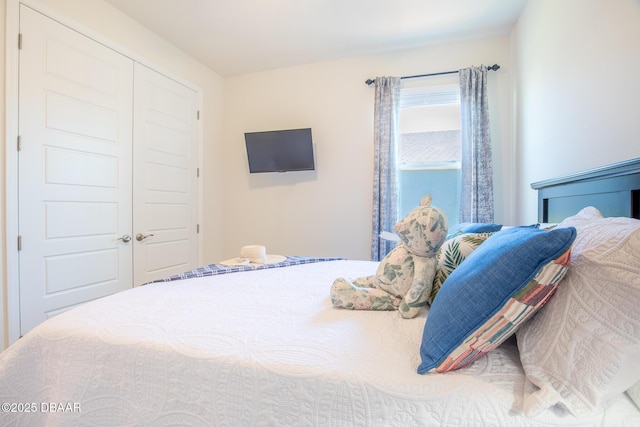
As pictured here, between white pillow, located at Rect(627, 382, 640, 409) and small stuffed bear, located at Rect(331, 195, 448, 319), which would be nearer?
white pillow, located at Rect(627, 382, 640, 409)

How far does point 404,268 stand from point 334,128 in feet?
8.25

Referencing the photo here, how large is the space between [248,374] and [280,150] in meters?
2.88

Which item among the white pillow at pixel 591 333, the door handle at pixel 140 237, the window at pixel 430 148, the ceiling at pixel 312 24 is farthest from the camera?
the window at pixel 430 148

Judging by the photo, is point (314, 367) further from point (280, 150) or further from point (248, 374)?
point (280, 150)

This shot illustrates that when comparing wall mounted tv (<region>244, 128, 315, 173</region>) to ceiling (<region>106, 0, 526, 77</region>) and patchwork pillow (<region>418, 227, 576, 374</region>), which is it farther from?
patchwork pillow (<region>418, 227, 576, 374</region>)

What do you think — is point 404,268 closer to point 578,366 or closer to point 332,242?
point 578,366

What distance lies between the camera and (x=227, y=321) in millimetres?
1005

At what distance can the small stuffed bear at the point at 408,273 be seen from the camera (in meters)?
1.05

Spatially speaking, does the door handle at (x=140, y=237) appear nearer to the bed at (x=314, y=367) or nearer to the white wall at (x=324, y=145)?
the white wall at (x=324, y=145)

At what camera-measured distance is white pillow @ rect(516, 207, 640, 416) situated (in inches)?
22.5

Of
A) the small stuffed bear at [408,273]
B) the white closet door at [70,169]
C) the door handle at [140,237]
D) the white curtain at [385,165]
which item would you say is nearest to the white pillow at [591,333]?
the small stuffed bear at [408,273]

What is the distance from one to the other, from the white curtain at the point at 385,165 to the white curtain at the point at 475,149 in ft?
2.05

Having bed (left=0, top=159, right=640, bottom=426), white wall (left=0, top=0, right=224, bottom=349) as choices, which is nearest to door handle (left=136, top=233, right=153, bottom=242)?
white wall (left=0, top=0, right=224, bottom=349)

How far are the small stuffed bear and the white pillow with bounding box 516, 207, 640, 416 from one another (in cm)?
37
